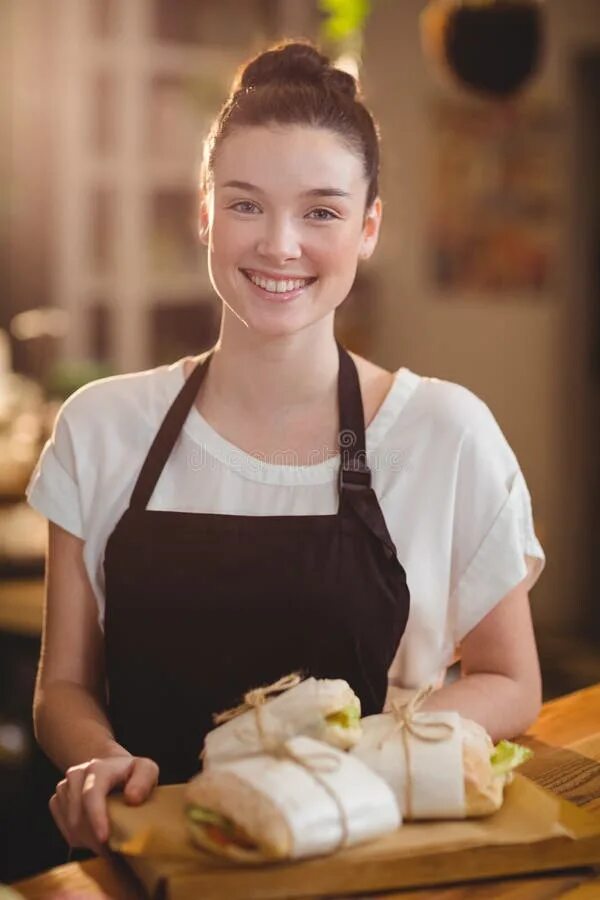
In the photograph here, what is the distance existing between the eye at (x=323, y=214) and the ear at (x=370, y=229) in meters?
0.08

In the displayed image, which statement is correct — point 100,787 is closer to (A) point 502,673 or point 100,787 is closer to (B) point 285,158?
(A) point 502,673

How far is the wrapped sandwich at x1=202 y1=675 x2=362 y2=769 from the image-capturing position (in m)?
1.24

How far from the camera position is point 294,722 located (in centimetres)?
124

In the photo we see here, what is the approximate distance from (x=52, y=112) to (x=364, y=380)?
4159 millimetres

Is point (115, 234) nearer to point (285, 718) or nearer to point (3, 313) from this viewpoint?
point (3, 313)

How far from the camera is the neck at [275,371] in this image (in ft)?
5.42

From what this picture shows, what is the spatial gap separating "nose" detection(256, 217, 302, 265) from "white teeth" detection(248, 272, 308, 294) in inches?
1.1

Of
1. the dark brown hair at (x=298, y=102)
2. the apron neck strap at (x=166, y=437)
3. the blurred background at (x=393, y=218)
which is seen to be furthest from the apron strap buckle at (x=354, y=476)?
the blurred background at (x=393, y=218)

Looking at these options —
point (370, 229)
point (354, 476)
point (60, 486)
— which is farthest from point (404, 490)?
point (60, 486)

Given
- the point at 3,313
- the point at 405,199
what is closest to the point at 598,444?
the point at 405,199

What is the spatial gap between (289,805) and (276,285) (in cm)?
67

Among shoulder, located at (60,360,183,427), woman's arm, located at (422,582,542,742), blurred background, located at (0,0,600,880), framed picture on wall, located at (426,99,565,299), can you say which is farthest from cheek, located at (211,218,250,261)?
framed picture on wall, located at (426,99,565,299)

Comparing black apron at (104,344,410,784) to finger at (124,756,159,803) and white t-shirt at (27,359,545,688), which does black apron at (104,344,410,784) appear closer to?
white t-shirt at (27,359,545,688)

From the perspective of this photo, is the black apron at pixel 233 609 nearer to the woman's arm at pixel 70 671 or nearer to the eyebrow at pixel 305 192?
the woman's arm at pixel 70 671
